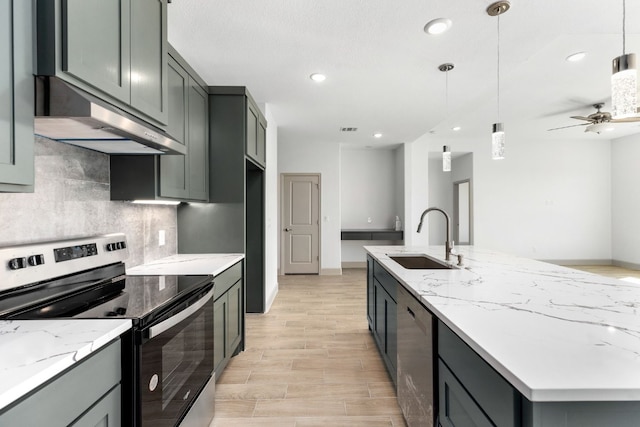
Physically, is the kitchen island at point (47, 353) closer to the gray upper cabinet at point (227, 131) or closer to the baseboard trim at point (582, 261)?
the gray upper cabinet at point (227, 131)

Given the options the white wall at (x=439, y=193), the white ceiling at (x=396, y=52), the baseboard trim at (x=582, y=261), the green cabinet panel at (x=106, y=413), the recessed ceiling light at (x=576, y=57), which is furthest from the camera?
the white wall at (x=439, y=193)


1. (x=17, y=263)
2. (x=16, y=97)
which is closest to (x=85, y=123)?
(x=16, y=97)

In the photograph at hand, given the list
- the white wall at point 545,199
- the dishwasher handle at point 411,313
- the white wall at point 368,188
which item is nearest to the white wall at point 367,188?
the white wall at point 368,188

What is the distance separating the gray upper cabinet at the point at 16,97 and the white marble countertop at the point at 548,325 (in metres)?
1.46

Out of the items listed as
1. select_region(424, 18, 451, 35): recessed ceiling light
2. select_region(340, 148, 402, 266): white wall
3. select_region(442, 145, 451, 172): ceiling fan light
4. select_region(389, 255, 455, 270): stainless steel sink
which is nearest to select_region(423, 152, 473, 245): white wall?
select_region(340, 148, 402, 266): white wall

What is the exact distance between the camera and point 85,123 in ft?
4.01

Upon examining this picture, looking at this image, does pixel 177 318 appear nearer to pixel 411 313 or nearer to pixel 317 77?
pixel 411 313

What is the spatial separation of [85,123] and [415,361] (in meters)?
1.77

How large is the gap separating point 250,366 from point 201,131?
1.95 metres

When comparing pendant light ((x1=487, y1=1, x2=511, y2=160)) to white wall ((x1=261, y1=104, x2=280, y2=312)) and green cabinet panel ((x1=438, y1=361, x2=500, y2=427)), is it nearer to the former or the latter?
green cabinet panel ((x1=438, y1=361, x2=500, y2=427))

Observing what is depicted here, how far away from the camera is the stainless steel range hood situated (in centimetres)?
108

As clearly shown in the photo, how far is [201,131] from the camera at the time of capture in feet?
8.70

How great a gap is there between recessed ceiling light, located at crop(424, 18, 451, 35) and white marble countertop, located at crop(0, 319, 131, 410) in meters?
2.50

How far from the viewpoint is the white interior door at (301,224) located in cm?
639
